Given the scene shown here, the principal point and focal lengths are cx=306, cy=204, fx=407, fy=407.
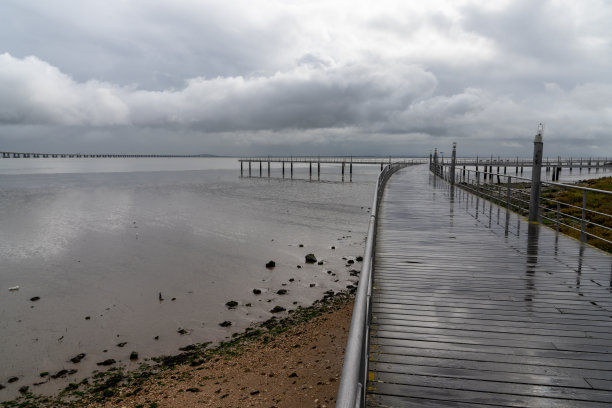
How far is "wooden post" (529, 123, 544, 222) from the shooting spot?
29.8 feet

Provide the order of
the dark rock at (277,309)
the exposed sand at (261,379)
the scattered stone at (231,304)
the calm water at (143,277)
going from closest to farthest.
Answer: the exposed sand at (261,379) → the calm water at (143,277) → the dark rock at (277,309) → the scattered stone at (231,304)

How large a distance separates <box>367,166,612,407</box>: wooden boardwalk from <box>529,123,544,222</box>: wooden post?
Answer: 79.2 inches

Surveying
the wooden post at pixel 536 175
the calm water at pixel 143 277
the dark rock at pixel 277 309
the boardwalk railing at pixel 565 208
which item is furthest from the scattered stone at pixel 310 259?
the wooden post at pixel 536 175

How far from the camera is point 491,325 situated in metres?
4.00

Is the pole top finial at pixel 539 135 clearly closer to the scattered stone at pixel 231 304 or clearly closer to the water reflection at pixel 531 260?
the water reflection at pixel 531 260

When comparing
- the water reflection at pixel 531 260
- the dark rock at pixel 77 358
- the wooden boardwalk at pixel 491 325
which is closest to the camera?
the wooden boardwalk at pixel 491 325


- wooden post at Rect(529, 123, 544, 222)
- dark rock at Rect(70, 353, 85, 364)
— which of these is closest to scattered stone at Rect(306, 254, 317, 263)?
wooden post at Rect(529, 123, 544, 222)

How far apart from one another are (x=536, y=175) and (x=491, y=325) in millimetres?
6604

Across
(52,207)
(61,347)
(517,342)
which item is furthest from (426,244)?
(52,207)

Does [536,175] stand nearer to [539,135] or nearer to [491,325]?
[539,135]

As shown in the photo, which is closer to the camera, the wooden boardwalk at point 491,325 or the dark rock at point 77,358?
the wooden boardwalk at point 491,325

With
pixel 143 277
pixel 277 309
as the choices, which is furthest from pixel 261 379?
pixel 143 277

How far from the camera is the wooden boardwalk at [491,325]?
116 inches

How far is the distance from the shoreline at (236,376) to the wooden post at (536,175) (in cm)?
530
